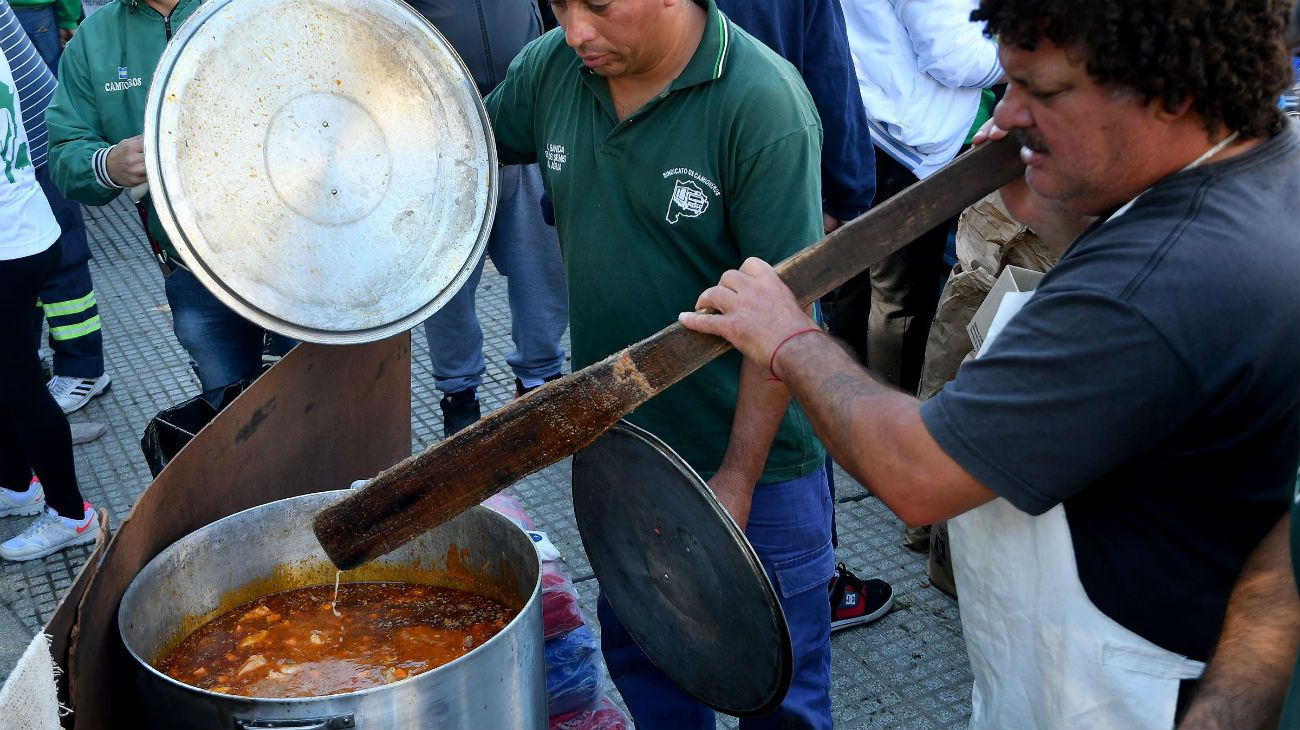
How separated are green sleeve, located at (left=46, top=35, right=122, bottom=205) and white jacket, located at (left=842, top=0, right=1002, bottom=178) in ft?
8.87

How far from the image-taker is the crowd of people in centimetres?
140

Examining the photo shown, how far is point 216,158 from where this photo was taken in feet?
7.24

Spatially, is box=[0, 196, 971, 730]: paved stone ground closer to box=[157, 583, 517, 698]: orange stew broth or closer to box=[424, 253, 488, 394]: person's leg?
box=[424, 253, 488, 394]: person's leg

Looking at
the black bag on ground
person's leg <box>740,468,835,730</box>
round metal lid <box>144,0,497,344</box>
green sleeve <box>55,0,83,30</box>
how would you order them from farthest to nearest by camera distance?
green sleeve <box>55,0,83,30</box> < the black bag on ground < person's leg <box>740,468,835,730</box> < round metal lid <box>144,0,497,344</box>

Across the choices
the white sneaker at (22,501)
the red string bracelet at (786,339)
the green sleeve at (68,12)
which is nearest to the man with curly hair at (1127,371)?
the red string bracelet at (786,339)

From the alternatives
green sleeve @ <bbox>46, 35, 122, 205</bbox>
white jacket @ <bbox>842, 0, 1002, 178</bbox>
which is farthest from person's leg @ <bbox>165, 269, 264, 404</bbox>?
white jacket @ <bbox>842, 0, 1002, 178</bbox>

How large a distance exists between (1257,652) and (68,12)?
7.49 metres

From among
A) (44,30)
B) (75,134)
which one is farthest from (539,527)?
(44,30)

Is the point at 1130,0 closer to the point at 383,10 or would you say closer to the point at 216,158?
the point at 383,10

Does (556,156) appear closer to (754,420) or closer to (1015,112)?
(754,420)

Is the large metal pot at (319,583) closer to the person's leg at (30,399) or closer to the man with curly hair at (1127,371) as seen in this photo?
the man with curly hair at (1127,371)

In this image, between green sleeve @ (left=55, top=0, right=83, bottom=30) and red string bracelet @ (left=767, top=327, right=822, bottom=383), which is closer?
red string bracelet @ (left=767, top=327, right=822, bottom=383)

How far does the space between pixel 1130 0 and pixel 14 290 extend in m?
3.79

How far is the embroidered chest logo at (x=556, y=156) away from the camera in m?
2.51
